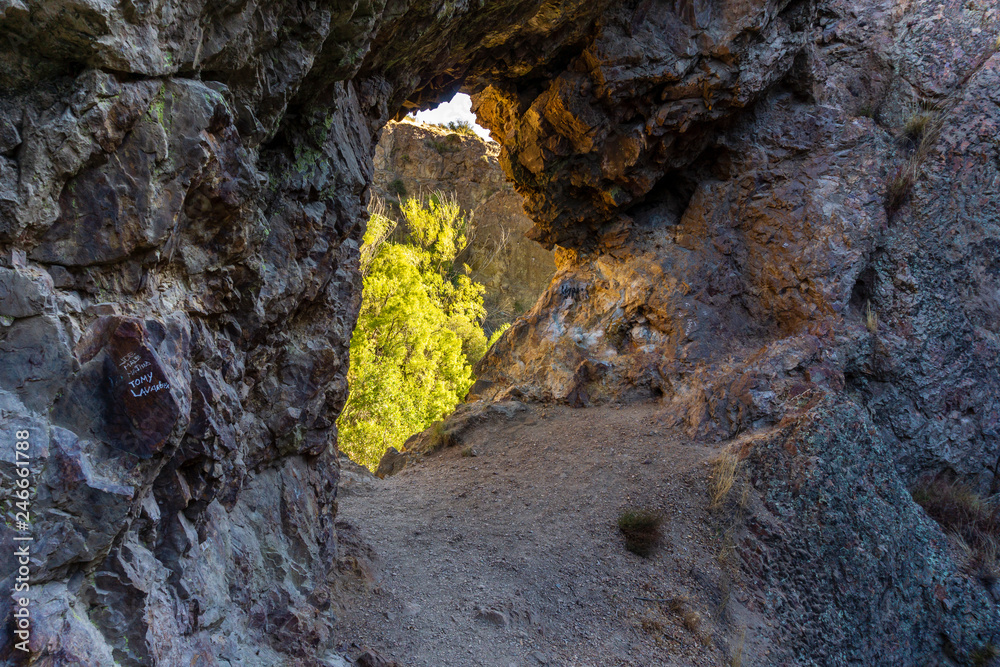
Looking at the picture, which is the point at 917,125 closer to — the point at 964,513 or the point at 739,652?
the point at 964,513

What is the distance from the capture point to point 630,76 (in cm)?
811

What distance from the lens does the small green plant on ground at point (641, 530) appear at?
6016mm

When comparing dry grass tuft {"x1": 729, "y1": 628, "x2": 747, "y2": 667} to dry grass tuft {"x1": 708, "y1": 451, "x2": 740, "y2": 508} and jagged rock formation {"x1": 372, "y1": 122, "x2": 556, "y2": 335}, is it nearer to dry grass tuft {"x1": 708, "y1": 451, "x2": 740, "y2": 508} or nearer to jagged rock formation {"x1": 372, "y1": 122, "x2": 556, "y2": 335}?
dry grass tuft {"x1": 708, "y1": 451, "x2": 740, "y2": 508}

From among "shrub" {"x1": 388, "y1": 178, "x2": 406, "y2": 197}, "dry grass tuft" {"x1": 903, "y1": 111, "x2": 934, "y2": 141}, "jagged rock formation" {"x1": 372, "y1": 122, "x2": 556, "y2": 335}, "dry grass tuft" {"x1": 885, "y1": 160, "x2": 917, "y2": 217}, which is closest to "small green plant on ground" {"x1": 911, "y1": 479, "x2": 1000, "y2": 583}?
"dry grass tuft" {"x1": 885, "y1": 160, "x2": 917, "y2": 217}

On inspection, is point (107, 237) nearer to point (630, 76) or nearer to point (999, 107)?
point (630, 76)

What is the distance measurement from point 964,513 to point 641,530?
431cm

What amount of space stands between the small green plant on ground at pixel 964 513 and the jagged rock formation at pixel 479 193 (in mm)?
19587

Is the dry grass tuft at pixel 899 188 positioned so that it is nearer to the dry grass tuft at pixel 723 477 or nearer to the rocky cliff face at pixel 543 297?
the rocky cliff face at pixel 543 297

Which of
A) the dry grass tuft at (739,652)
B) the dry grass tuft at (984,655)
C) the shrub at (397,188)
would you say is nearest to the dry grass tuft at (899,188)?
the dry grass tuft at (984,655)

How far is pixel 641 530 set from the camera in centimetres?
612

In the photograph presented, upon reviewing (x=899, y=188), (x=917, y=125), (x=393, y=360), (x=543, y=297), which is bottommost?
(x=393, y=360)

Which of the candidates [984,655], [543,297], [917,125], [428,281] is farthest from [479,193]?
[984,655]
